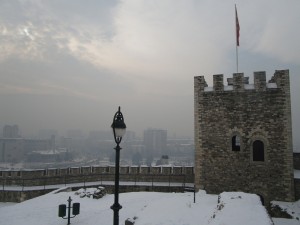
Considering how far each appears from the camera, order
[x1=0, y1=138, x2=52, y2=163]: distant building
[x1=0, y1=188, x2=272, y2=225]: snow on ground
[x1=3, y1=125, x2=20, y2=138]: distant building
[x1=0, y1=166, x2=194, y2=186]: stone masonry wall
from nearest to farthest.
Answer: [x1=0, y1=188, x2=272, y2=225]: snow on ground
[x1=0, y1=166, x2=194, y2=186]: stone masonry wall
[x1=0, y1=138, x2=52, y2=163]: distant building
[x1=3, y1=125, x2=20, y2=138]: distant building

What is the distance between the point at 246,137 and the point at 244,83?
9.96ft

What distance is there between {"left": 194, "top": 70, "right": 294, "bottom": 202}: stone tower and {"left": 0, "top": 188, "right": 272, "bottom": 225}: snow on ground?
1734 mm

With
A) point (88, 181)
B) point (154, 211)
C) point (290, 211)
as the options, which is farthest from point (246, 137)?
point (88, 181)

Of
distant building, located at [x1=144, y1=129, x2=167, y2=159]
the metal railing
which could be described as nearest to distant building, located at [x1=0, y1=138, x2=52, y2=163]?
distant building, located at [x1=144, y1=129, x2=167, y2=159]

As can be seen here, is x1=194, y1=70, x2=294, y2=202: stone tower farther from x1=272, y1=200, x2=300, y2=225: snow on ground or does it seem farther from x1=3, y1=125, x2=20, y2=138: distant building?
x1=3, y1=125, x2=20, y2=138: distant building

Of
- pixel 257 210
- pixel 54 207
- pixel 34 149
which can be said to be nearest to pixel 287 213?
pixel 257 210

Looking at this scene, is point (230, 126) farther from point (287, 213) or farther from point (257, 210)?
point (257, 210)

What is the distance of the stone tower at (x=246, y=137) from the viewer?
49.3 ft

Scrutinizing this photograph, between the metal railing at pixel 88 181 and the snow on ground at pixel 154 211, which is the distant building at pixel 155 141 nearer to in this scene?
the metal railing at pixel 88 181

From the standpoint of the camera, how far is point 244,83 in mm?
16203

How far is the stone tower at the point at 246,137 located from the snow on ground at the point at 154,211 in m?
1.73

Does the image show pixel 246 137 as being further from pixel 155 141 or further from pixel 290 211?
pixel 155 141

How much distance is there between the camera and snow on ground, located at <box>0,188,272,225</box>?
28.1ft

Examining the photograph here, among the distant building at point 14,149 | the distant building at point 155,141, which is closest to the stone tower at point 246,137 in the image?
the distant building at point 14,149
